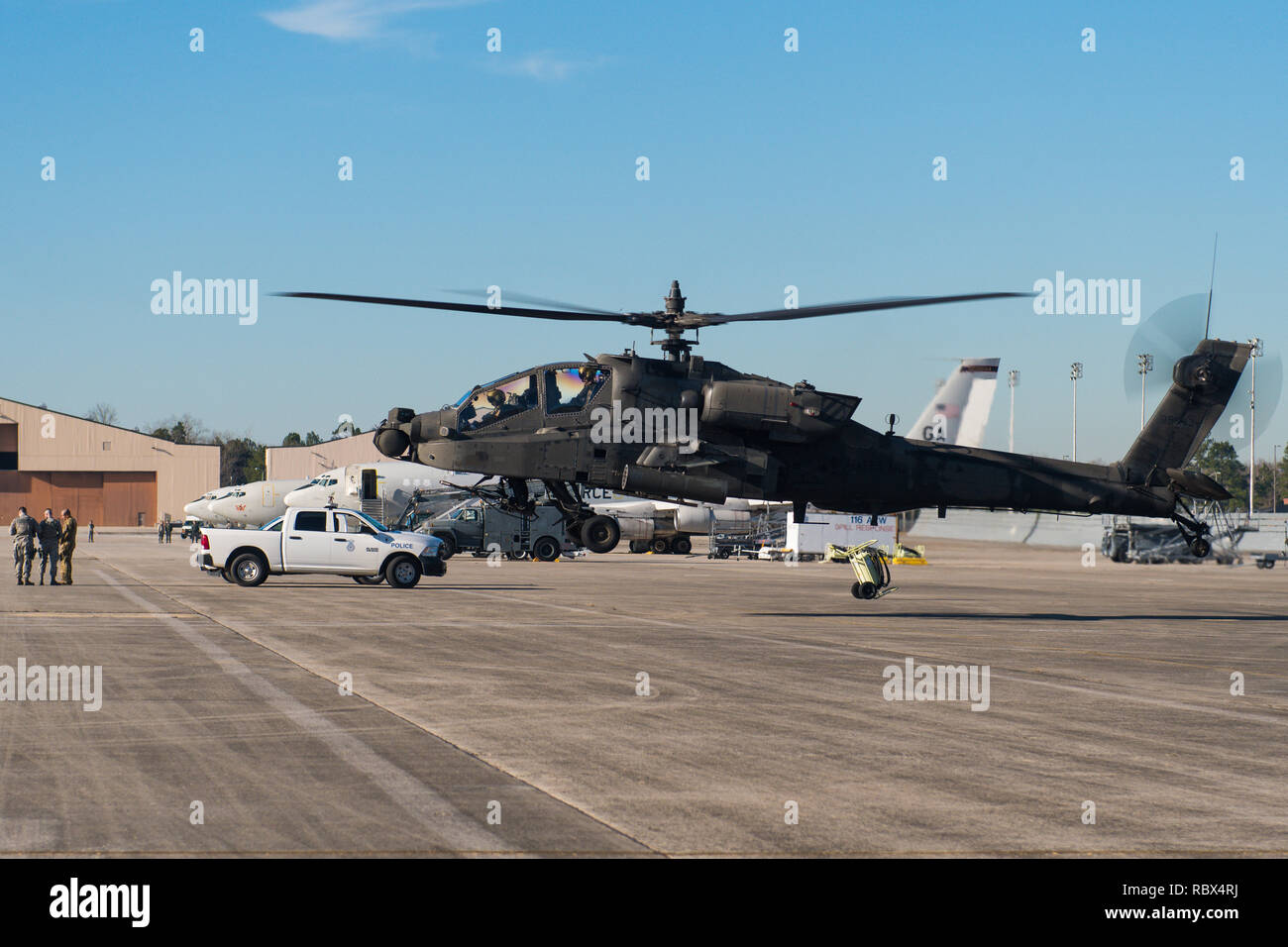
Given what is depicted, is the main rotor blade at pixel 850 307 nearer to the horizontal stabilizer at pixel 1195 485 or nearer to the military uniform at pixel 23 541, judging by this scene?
the horizontal stabilizer at pixel 1195 485

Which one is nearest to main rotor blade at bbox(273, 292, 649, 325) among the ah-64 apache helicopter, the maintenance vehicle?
the ah-64 apache helicopter

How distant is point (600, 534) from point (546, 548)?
28918 mm

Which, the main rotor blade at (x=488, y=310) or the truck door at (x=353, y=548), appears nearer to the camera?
the main rotor blade at (x=488, y=310)

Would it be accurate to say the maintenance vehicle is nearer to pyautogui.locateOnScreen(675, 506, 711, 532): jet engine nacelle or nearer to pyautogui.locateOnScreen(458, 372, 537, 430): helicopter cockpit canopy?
pyautogui.locateOnScreen(675, 506, 711, 532): jet engine nacelle

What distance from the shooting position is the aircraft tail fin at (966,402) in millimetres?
58188

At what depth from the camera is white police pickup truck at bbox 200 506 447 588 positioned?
31.4m

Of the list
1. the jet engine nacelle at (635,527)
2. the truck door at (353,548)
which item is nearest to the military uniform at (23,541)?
the truck door at (353,548)

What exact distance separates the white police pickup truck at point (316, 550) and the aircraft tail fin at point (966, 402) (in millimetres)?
33057
